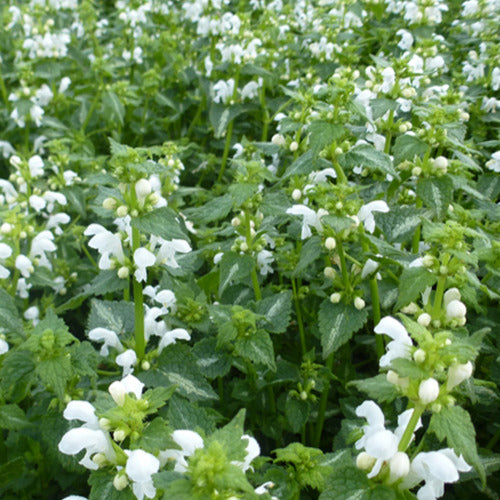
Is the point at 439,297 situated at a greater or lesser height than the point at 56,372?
greater

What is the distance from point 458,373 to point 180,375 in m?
1.15

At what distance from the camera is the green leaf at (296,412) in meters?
2.39

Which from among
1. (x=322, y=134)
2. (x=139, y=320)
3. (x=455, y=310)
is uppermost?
(x=322, y=134)

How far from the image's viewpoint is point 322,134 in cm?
219

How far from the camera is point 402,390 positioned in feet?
4.71

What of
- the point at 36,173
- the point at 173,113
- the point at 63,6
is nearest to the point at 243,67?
the point at 173,113

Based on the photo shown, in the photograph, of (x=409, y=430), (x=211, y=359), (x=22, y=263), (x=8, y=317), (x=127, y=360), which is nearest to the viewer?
(x=409, y=430)

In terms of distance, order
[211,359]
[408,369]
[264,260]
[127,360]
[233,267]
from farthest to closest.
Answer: [264,260]
[233,267]
[211,359]
[127,360]
[408,369]

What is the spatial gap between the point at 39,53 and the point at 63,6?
74.8 inches

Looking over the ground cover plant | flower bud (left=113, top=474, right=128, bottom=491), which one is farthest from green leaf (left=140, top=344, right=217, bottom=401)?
flower bud (left=113, top=474, right=128, bottom=491)

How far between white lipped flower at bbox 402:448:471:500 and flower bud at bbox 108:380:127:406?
0.84 metres

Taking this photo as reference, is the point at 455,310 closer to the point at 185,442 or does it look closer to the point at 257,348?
the point at 257,348

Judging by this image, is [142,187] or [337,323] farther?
Answer: [337,323]

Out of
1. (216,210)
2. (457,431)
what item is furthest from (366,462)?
(216,210)
